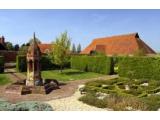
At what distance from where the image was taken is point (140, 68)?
2659 cm

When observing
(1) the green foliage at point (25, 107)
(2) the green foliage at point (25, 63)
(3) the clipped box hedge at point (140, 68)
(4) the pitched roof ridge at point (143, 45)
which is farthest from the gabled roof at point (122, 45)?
(1) the green foliage at point (25, 107)

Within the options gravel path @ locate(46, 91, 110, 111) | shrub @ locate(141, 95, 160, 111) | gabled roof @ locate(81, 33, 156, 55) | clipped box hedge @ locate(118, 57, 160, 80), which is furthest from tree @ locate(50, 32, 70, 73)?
shrub @ locate(141, 95, 160, 111)

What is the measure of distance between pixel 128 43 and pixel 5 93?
28.9 m

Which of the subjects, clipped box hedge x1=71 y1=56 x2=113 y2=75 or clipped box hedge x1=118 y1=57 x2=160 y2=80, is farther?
clipped box hedge x1=71 y1=56 x2=113 y2=75

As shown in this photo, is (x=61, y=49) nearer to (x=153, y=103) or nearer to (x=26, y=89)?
(x=26, y=89)

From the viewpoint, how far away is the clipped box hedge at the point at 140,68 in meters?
25.2

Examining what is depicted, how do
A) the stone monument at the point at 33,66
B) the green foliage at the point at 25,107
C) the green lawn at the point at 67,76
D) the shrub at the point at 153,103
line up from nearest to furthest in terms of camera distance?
the green foliage at the point at 25,107
the shrub at the point at 153,103
the stone monument at the point at 33,66
the green lawn at the point at 67,76

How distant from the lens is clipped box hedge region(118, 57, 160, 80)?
25.2 meters

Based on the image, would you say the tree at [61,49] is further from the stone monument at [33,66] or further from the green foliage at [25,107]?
the green foliage at [25,107]

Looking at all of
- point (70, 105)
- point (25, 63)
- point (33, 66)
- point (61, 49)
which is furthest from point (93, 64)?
point (70, 105)

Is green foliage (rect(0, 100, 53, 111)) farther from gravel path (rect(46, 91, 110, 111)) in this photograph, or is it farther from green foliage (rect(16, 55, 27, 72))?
green foliage (rect(16, 55, 27, 72))

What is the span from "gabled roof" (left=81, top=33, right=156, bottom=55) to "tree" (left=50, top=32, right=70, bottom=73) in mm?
11913

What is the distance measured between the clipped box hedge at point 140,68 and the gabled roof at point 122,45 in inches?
501

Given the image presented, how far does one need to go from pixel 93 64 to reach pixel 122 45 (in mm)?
11324
